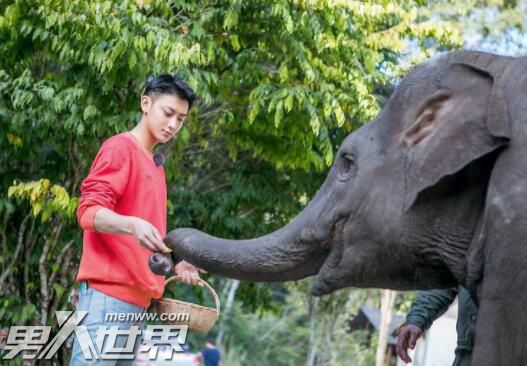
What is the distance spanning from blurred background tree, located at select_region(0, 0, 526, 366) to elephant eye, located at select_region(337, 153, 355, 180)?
176 inches

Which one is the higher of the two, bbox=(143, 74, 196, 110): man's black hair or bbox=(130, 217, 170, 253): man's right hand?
bbox=(143, 74, 196, 110): man's black hair

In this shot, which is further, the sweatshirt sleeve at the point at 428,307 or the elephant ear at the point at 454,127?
the sweatshirt sleeve at the point at 428,307

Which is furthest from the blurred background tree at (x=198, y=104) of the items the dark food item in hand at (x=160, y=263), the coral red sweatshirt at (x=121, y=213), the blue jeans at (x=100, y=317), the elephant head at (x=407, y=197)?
the elephant head at (x=407, y=197)

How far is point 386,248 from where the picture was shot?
3744 millimetres

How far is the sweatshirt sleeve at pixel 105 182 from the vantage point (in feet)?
15.3

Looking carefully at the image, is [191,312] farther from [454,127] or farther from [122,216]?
[454,127]

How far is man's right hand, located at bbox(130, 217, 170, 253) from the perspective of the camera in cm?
442

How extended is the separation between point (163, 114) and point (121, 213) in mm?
478

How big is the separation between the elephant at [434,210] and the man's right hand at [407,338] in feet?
5.90

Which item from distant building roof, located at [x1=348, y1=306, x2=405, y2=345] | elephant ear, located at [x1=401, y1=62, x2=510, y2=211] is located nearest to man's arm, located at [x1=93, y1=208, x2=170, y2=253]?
elephant ear, located at [x1=401, y1=62, x2=510, y2=211]

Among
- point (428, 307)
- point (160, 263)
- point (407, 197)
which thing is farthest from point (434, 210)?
point (428, 307)

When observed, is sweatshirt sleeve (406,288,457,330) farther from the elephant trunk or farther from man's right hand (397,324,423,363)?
the elephant trunk

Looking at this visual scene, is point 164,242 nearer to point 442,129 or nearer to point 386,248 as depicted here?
point 386,248

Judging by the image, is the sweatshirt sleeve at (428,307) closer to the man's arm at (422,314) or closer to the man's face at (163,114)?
the man's arm at (422,314)
